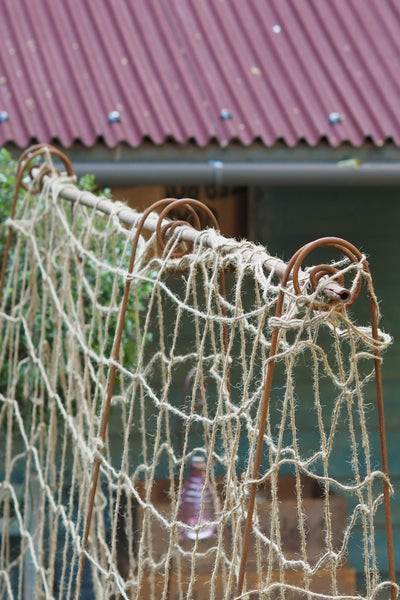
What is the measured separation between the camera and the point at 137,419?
415 cm

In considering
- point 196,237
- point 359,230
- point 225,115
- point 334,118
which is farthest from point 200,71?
point 196,237

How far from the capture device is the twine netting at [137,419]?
191 centimetres

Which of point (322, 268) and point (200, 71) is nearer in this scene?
point (322, 268)

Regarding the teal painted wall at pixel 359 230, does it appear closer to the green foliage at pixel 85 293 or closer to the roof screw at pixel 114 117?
the roof screw at pixel 114 117

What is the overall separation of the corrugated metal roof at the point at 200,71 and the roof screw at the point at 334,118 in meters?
0.02

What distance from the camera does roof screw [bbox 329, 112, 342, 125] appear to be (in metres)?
4.08

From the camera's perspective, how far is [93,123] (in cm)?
401

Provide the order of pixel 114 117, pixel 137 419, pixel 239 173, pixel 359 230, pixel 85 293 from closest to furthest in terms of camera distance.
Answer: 1. pixel 85 293
2. pixel 239 173
3. pixel 114 117
4. pixel 137 419
5. pixel 359 230

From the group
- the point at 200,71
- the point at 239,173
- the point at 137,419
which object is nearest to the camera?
the point at 239,173

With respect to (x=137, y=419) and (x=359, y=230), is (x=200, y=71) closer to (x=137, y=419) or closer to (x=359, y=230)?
(x=359, y=230)

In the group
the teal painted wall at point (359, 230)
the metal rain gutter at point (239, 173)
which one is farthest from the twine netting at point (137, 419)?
the metal rain gutter at point (239, 173)

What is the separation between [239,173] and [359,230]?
968 millimetres

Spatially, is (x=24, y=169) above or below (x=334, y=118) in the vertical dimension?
below

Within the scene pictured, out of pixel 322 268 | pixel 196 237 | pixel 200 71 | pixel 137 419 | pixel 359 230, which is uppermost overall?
pixel 200 71
